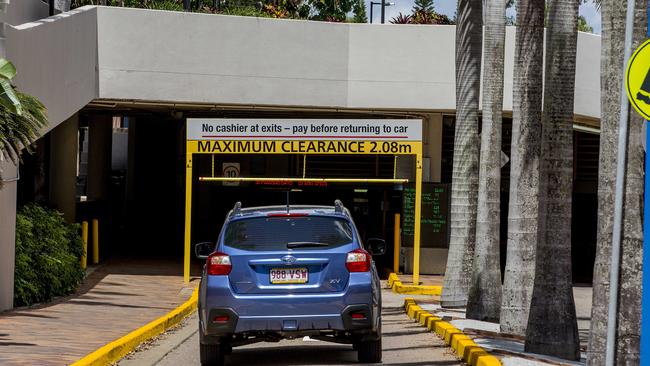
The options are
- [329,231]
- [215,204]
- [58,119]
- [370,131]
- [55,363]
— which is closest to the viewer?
[55,363]

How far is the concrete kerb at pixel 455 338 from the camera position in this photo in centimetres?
1251

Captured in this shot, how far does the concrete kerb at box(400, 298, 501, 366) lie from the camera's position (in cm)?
1251

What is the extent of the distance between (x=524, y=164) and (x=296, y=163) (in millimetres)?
17526

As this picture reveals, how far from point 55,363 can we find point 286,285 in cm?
243

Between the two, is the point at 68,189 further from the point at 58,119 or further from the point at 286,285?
the point at 286,285

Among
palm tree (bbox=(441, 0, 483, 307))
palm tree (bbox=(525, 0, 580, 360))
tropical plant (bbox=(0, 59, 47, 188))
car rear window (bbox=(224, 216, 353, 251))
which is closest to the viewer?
car rear window (bbox=(224, 216, 353, 251))

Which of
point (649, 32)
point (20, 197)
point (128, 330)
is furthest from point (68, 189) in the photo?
point (649, 32)

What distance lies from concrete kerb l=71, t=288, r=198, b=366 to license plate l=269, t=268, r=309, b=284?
78.9 inches

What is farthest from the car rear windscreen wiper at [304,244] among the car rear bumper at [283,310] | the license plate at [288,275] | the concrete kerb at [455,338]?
the concrete kerb at [455,338]

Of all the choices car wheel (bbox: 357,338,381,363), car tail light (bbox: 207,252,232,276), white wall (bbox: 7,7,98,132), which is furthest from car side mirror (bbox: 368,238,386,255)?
Answer: white wall (bbox: 7,7,98,132)

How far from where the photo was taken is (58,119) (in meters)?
21.5

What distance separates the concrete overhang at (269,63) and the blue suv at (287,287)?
14.5 metres

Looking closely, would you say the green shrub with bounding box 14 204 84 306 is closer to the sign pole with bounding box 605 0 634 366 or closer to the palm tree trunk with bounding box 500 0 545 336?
the palm tree trunk with bounding box 500 0 545 336

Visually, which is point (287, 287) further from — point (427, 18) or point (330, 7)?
point (330, 7)
